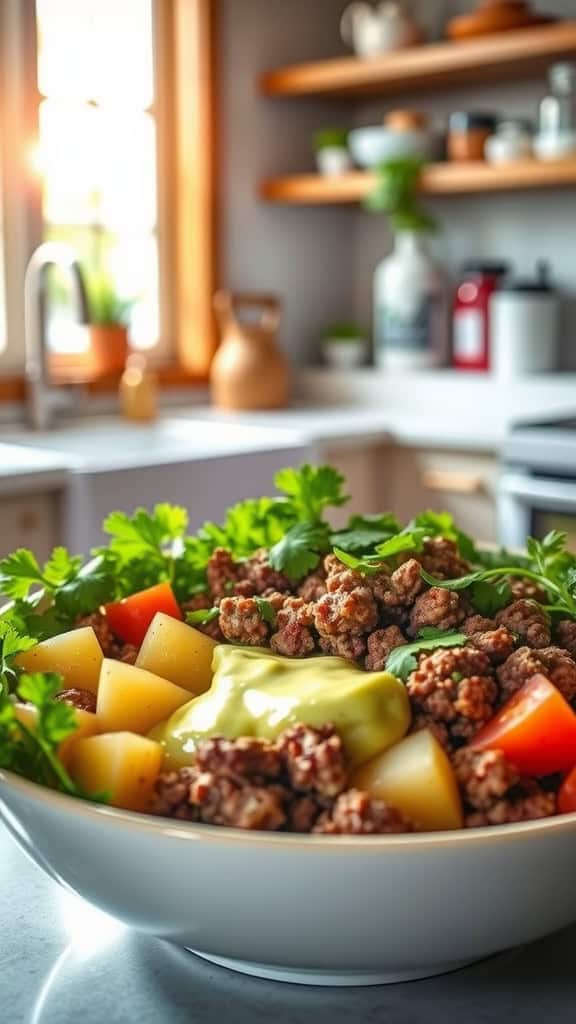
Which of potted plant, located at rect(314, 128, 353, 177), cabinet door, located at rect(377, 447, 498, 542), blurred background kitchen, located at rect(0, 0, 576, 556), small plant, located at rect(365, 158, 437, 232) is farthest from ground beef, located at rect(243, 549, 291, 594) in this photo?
potted plant, located at rect(314, 128, 353, 177)

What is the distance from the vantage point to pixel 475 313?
353 cm

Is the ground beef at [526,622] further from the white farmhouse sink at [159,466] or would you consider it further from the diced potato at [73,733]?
the white farmhouse sink at [159,466]

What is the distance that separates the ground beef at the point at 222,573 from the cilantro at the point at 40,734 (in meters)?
0.28

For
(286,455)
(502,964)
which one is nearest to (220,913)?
(502,964)

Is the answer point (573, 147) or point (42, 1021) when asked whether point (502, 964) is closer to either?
point (42, 1021)

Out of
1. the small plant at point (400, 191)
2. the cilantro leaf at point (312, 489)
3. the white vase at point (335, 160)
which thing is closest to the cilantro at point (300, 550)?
the cilantro leaf at point (312, 489)

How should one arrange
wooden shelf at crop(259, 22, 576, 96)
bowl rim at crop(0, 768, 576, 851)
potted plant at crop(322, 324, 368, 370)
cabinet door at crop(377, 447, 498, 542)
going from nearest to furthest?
bowl rim at crop(0, 768, 576, 851)
cabinet door at crop(377, 447, 498, 542)
wooden shelf at crop(259, 22, 576, 96)
potted plant at crop(322, 324, 368, 370)

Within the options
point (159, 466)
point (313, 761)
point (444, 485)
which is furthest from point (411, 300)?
point (313, 761)

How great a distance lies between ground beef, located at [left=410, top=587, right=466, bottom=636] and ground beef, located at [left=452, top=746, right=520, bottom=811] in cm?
13

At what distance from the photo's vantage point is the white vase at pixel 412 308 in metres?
3.59

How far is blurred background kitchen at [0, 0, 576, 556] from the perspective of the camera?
10.3 feet

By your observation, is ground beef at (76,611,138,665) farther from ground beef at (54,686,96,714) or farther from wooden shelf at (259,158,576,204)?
wooden shelf at (259,158,576,204)

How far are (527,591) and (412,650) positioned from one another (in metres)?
0.17

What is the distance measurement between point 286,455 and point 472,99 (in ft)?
4.68
